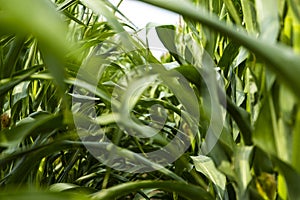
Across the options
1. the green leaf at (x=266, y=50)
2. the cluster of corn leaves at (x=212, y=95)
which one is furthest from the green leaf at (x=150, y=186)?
the green leaf at (x=266, y=50)

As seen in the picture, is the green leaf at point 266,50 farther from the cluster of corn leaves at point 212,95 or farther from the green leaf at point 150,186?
the green leaf at point 150,186

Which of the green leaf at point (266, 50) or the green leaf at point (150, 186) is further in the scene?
the green leaf at point (150, 186)

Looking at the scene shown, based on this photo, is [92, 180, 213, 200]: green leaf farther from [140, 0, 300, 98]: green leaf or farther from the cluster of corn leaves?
[140, 0, 300, 98]: green leaf

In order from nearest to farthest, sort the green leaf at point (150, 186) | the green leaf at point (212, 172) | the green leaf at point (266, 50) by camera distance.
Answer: the green leaf at point (266, 50), the green leaf at point (150, 186), the green leaf at point (212, 172)

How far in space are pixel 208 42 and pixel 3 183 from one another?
0.38 meters

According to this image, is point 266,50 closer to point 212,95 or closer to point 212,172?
point 212,95

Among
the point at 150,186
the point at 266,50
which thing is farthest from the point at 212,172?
the point at 266,50

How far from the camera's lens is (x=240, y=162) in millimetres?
476

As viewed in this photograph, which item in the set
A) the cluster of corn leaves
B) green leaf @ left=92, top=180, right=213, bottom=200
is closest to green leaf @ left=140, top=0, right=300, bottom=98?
the cluster of corn leaves

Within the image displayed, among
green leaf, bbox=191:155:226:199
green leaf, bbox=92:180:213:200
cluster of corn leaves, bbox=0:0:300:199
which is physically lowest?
green leaf, bbox=191:155:226:199

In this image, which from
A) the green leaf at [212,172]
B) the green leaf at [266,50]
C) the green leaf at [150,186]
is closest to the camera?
the green leaf at [266,50]

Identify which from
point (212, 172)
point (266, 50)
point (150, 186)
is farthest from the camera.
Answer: point (212, 172)

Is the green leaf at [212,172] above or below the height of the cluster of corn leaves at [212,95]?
below

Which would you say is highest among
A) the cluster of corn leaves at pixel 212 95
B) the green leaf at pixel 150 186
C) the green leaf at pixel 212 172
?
the cluster of corn leaves at pixel 212 95
